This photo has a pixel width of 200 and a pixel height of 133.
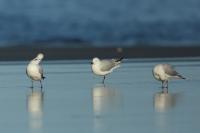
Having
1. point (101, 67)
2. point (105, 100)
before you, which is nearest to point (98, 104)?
point (105, 100)

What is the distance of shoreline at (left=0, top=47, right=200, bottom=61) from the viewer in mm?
31828

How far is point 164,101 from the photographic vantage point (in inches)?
633

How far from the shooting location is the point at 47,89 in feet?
61.0

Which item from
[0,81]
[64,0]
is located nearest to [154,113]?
[0,81]

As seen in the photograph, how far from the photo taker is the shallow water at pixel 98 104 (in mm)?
13102

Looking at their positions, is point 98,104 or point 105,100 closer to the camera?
point 98,104

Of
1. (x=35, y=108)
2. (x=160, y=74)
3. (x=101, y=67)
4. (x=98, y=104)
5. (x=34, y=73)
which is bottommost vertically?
(x=35, y=108)

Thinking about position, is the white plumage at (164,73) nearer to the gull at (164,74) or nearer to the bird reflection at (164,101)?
the gull at (164,74)

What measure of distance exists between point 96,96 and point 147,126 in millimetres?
4137

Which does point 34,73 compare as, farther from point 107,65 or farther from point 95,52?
point 95,52

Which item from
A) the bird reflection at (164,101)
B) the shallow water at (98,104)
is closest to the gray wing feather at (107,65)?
the shallow water at (98,104)

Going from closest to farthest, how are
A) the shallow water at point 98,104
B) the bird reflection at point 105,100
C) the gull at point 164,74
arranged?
the shallow water at point 98,104
the bird reflection at point 105,100
the gull at point 164,74

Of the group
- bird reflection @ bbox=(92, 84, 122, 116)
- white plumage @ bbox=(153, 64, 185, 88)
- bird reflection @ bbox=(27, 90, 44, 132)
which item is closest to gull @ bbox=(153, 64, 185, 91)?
white plumage @ bbox=(153, 64, 185, 88)

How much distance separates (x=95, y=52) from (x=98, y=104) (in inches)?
703
